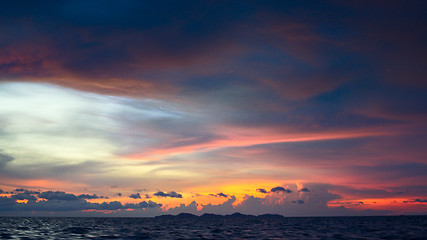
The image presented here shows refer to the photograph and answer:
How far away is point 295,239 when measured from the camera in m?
50.2

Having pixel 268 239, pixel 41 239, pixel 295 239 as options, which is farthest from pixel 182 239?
pixel 41 239

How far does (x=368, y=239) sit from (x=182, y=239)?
1076 inches

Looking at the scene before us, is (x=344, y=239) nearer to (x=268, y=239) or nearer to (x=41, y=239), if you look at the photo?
(x=268, y=239)

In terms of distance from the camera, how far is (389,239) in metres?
51.6

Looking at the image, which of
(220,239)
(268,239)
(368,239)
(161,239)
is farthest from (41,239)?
(368,239)

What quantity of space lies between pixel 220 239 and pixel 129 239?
1329 cm

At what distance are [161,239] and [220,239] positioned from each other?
8579 mm

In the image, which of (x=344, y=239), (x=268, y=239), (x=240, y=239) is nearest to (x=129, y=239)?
(x=240, y=239)

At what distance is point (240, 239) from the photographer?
167ft

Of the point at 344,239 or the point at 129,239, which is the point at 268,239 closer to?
the point at 344,239

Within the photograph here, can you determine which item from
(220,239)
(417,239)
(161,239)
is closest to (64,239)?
(161,239)

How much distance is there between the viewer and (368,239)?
51000 mm

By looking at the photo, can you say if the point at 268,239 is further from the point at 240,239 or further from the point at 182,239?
the point at 182,239

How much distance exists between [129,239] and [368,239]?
115 feet
